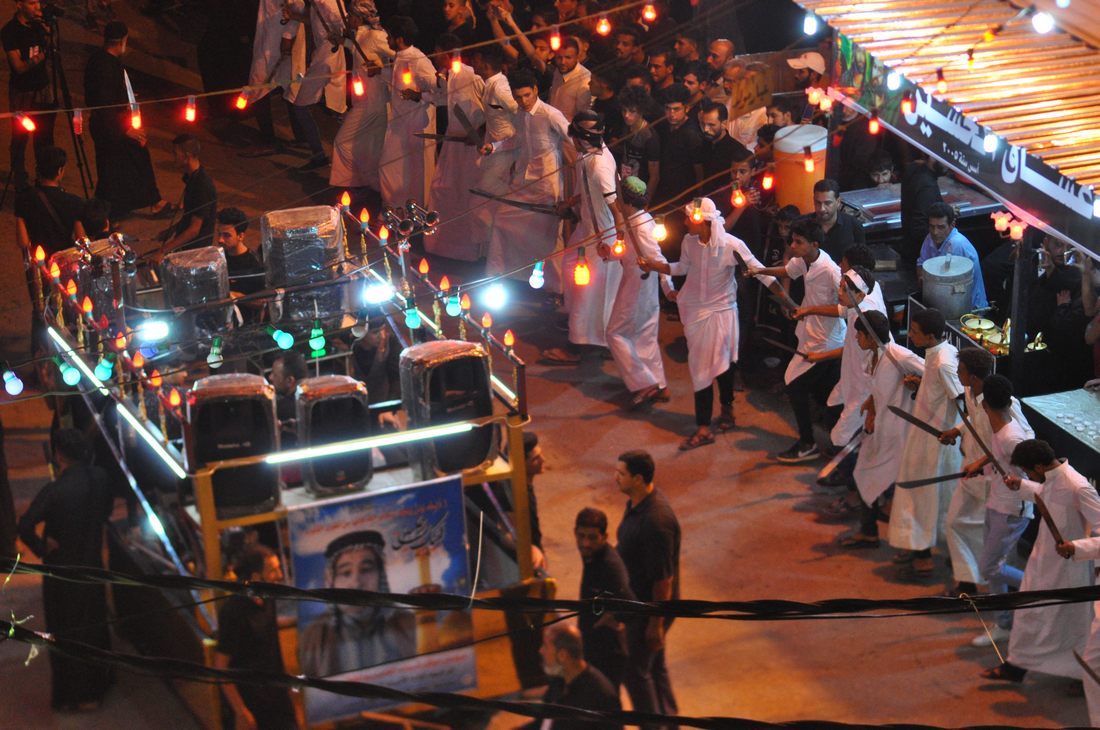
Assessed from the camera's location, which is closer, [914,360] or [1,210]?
[914,360]

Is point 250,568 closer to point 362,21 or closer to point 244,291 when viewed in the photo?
point 244,291

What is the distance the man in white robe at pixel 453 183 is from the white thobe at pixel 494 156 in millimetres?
119

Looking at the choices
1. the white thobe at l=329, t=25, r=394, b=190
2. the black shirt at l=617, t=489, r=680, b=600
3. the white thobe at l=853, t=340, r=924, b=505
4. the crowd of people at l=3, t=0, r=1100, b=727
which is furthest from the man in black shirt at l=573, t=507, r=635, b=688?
the white thobe at l=329, t=25, r=394, b=190

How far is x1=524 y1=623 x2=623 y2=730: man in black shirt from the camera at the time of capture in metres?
6.34

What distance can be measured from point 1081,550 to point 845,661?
4.99 feet

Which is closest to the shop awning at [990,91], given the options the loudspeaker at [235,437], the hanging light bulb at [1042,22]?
the hanging light bulb at [1042,22]

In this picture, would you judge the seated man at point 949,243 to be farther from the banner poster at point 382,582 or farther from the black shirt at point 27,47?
the black shirt at point 27,47

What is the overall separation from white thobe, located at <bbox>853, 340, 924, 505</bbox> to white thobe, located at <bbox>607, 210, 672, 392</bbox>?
7.44 feet

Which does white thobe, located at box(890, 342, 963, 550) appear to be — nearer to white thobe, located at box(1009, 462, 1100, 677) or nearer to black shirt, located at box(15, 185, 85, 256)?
white thobe, located at box(1009, 462, 1100, 677)

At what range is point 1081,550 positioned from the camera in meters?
7.14

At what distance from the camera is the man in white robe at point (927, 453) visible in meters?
8.55

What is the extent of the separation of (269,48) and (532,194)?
4199 mm

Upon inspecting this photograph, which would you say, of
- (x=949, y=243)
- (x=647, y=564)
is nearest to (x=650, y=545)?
(x=647, y=564)

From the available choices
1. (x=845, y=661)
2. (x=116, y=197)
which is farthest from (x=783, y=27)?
(x=845, y=661)
